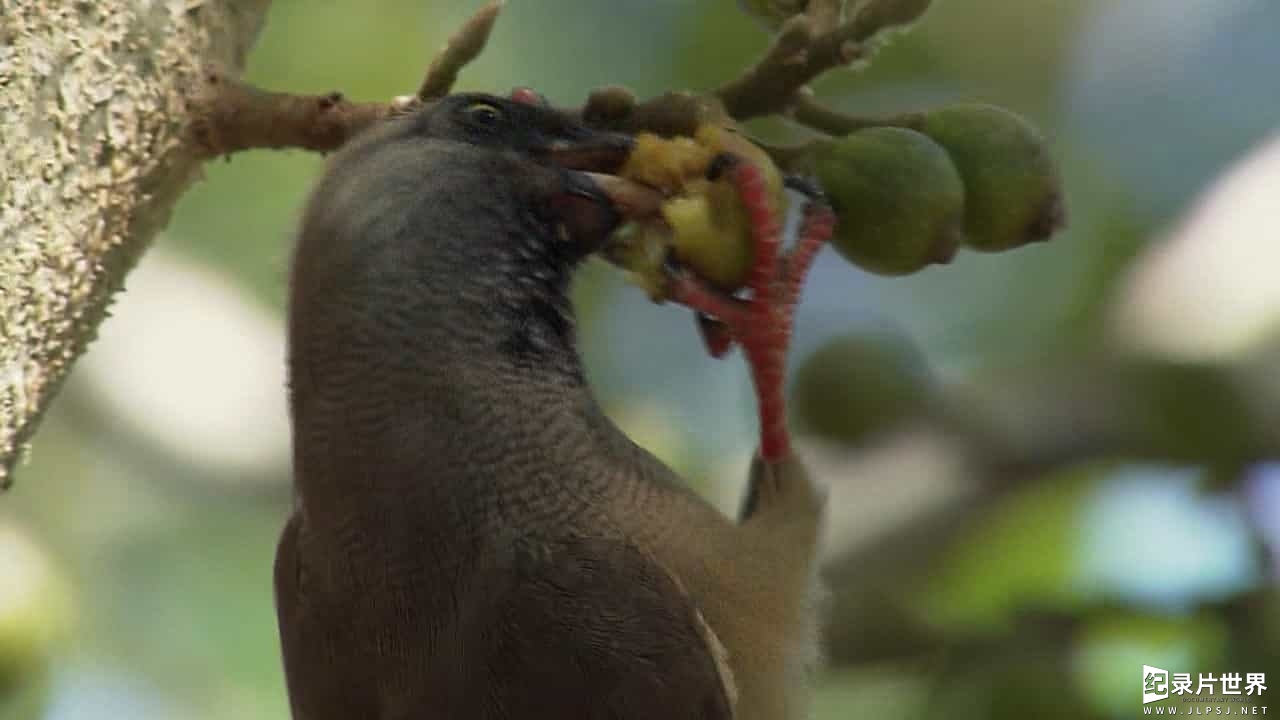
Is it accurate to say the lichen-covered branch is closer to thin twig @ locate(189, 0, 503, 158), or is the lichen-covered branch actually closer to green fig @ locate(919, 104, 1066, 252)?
thin twig @ locate(189, 0, 503, 158)

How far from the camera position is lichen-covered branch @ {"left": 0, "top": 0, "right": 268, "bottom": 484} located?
7.07ft

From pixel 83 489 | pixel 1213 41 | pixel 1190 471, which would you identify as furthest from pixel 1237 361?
pixel 83 489

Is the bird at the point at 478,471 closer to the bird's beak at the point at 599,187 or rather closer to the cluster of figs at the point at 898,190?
the bird's beak at the point at 599,187

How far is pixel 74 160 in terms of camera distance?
2.24 m

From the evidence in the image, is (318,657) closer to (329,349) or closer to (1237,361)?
(329,349)

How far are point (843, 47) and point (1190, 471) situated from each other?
1963 mm

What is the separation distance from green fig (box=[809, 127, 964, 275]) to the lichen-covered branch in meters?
0.98

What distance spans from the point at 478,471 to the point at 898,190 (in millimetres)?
784

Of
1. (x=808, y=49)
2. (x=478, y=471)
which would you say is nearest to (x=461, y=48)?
(x=808, y=49)

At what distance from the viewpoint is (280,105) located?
97.7 inches

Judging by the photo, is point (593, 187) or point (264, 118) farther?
point (593, 187)

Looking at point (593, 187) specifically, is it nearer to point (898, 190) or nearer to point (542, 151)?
point (542, 151)

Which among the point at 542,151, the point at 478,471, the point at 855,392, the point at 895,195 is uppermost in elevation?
the point at 855,392

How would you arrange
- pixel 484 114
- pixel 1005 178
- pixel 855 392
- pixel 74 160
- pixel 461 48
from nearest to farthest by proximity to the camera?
pixel 74 160
pixel 1005 178
pixel 461 48
pixel 484 114
pixel 855 392
